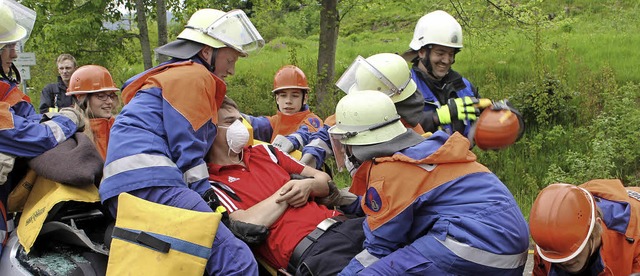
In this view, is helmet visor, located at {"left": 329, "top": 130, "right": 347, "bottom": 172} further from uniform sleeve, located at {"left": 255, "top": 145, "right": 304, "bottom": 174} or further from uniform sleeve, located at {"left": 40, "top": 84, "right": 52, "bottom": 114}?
uniform sleeve, located at {"left": 40, "top": 84, "right": 52, "bottom": 114}

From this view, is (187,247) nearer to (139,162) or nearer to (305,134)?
(139,162)

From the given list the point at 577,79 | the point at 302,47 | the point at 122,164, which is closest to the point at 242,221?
the point at 122,164

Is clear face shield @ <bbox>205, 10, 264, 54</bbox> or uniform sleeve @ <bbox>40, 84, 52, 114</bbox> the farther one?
uniform sleeve @ <bbox>40, 84, 52, 114</bbox>

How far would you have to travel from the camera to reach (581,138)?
26.9ft

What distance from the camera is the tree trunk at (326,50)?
1105 centimetres

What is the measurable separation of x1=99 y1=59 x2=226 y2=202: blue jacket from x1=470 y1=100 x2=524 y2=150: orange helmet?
1668 millimetres

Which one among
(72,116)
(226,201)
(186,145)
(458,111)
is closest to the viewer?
(186,145)

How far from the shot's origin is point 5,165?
3.26 meters

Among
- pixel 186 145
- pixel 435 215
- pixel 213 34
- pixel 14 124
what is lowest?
pixel 435 215

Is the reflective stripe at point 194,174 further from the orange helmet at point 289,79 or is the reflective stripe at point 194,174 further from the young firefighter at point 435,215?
the orange helmet at point 289,79

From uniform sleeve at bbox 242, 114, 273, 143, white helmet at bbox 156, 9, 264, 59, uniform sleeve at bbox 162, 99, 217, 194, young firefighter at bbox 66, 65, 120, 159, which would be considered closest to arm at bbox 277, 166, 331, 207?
uniform sleeve at bbox 162, 99, 217, 194

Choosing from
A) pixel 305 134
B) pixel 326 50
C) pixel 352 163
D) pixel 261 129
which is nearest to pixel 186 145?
pixel 352 163

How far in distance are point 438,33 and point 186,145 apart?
2252mm

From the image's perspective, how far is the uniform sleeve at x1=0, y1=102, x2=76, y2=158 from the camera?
10.7ft
